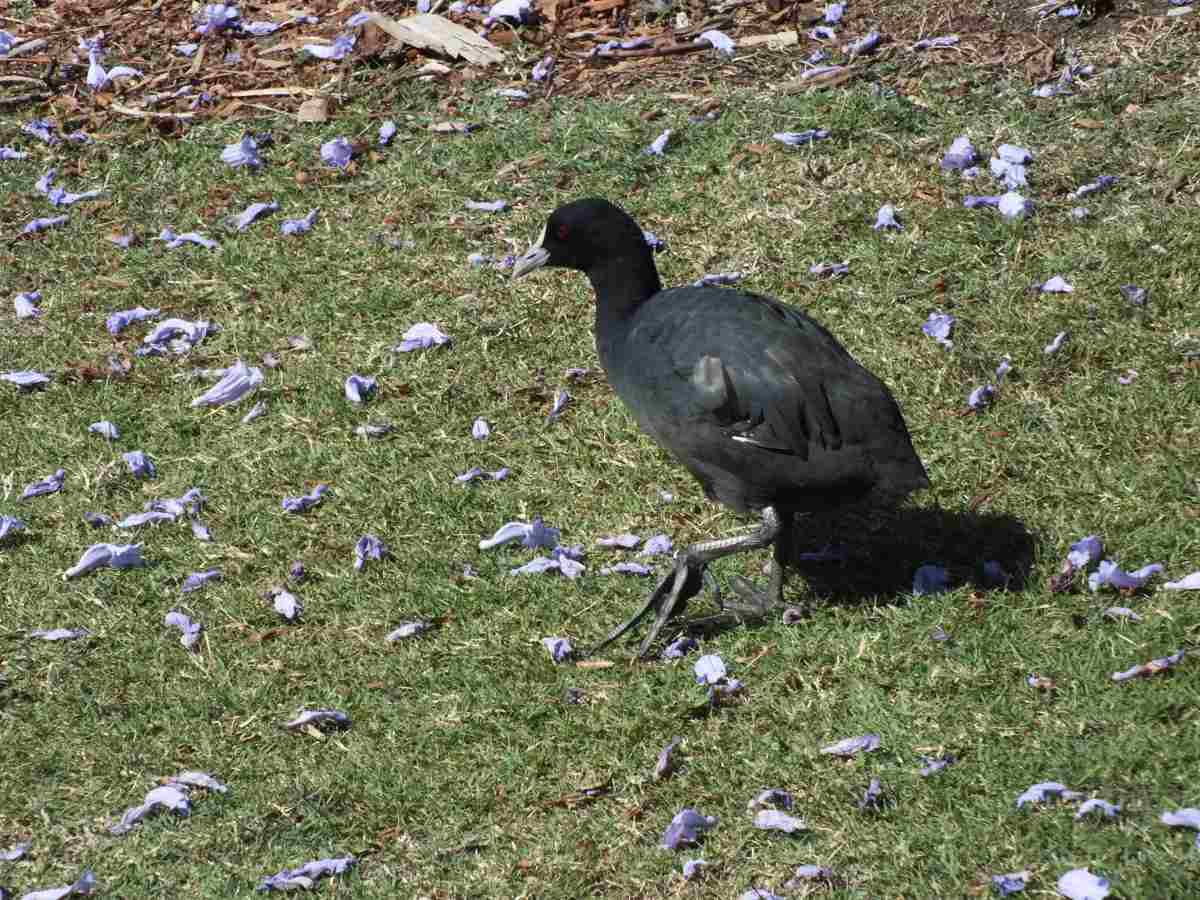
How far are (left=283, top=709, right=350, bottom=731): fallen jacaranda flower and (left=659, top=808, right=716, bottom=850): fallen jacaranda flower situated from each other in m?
1.16

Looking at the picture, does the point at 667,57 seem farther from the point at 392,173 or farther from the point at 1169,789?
the point at 1169,789

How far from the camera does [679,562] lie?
17.1ft

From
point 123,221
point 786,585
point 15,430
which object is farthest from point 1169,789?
point 123,221

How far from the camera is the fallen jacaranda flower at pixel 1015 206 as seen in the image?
6.98m

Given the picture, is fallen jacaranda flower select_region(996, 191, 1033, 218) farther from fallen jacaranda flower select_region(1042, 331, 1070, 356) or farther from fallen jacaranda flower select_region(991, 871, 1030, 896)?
fallen jacaranda flower select_region(991, 871, 1030, 896)

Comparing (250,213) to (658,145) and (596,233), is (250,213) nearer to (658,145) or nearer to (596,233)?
(658,145)

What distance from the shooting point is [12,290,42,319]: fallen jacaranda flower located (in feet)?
24.4

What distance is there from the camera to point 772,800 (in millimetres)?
4535

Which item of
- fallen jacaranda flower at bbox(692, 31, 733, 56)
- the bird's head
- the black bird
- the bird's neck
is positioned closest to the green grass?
the black bird

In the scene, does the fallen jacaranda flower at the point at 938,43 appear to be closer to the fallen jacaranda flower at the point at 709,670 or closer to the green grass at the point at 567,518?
the green grass at the point at 567,518

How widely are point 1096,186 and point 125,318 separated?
4.28 m

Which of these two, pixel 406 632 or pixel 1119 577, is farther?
pixel 406 632

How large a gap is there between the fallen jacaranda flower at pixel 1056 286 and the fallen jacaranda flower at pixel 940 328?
0.43 meters

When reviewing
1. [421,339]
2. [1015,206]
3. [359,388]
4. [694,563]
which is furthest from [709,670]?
[1015,206]
